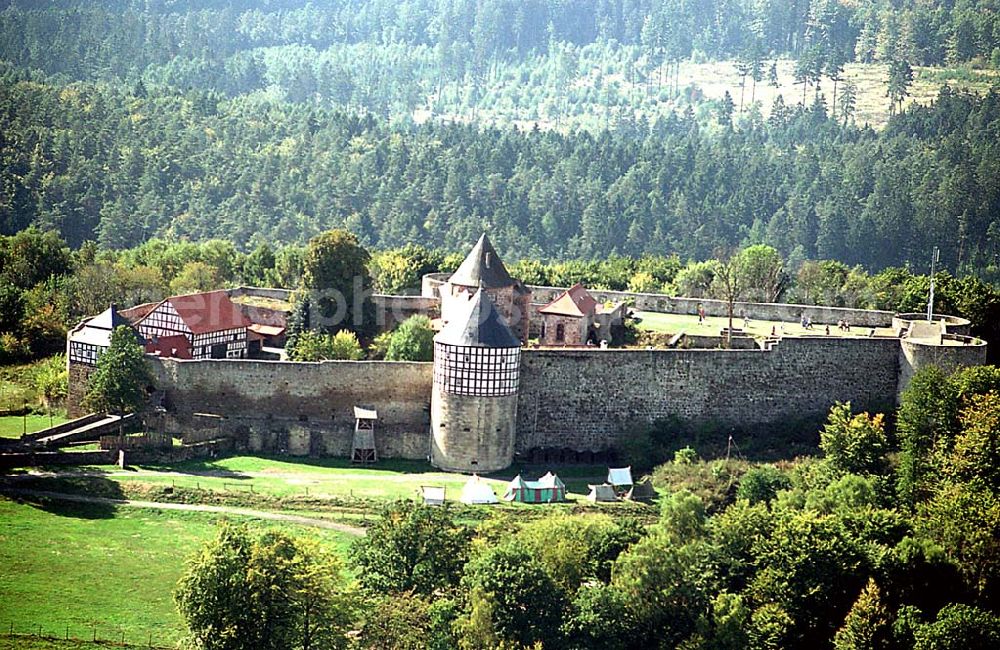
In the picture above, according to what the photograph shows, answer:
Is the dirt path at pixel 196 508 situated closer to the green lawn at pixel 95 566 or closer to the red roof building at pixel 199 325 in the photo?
the green lawn at pixel 95 566

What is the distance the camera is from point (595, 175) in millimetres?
118375

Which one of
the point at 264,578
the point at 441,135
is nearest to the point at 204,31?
the point at 441,135

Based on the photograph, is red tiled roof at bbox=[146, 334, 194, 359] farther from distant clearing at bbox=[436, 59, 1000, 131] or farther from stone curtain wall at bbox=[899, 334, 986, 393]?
distant clearing at bbox=[436, 59, 1000, 131]

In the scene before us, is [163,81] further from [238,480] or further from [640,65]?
[238,480]

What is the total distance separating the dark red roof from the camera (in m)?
52.8

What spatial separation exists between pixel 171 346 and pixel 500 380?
11.0m

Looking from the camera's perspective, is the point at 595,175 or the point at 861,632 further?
the point at 595,175

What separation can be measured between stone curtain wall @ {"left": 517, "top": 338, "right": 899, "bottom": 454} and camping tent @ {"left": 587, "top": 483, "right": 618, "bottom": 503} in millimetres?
3910

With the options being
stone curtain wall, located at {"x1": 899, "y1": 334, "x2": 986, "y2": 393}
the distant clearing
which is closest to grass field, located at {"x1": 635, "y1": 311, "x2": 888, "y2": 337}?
stone curtain wall, located at {"x1": 899, "y1": 334, "x2": 986, "y2": 393}

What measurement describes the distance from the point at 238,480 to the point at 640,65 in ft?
473

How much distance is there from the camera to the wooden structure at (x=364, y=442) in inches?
1921

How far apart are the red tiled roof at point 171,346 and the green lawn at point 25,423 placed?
3.43 metres

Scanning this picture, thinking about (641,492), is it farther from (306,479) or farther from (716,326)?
(716,326)

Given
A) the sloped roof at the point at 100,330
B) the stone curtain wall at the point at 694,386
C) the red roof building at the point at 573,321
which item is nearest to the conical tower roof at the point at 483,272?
the red roof building at the point at 573,321
